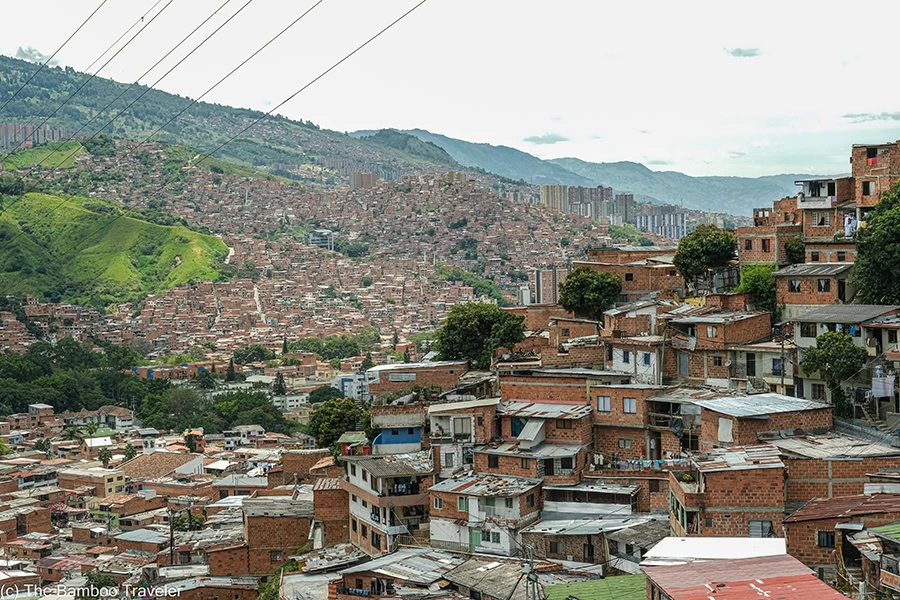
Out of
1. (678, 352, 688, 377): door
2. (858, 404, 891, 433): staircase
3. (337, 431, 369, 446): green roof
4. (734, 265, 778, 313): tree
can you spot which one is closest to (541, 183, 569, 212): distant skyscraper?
(337, 431, 369, 446): green roof

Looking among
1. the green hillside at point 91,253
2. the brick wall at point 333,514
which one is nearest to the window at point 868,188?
the brick wall at point 333,514

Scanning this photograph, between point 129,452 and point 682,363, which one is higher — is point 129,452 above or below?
below

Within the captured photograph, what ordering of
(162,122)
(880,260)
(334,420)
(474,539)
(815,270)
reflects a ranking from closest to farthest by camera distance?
(474,539)
(880,260)
(815,270)
(334,420)
(162,122)

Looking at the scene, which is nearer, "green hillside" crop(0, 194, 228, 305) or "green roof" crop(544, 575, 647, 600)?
"green roof" crop(544, 575, 647, 600)

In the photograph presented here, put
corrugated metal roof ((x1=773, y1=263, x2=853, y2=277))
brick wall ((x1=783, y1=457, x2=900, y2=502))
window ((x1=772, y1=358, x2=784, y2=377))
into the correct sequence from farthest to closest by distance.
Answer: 1. corrugated metal roof ((x1=773, y1=263, x2=853, y2=277))
2. window ((x1=772, y1=358, x2=784, y2=377))
3. brick wall ((x1=783, y1=457, x2=900, y2=502))

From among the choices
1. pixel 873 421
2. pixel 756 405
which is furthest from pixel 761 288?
pixel 756 405

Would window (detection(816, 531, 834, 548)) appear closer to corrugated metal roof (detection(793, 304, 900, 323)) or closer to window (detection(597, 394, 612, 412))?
window (detection(597, 394, 612, 412))

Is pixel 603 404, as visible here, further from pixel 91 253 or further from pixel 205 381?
pixel 91 253

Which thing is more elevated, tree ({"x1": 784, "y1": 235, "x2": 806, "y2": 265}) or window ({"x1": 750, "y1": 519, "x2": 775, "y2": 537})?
tree ({"x1": 784, "y1": 235, "x2": 806, "y2": 265})
